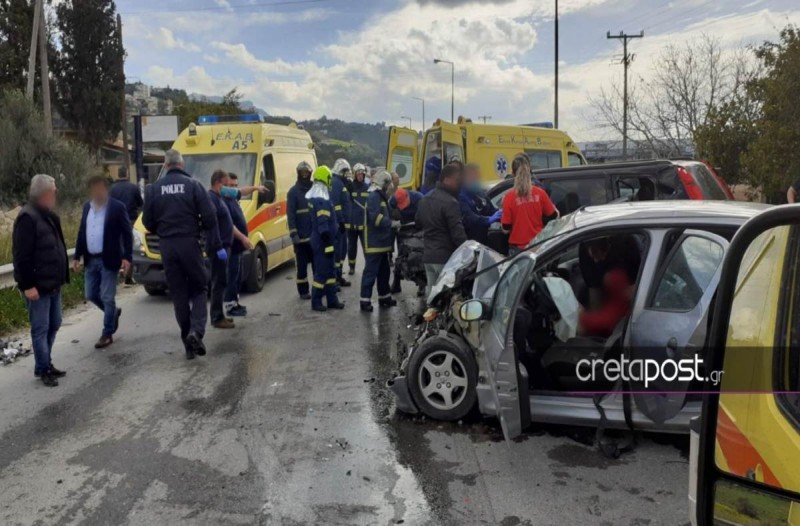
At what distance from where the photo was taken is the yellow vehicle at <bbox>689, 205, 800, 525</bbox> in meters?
1.59

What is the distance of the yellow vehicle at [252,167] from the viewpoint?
9984 mm

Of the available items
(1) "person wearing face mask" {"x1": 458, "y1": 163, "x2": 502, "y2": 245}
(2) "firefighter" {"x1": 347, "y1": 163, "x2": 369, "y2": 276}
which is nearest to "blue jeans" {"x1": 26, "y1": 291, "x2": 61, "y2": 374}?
(1) "person wearing face mask" {"x1": 458, "y1": 163, "x2": 502, "y2": 245}

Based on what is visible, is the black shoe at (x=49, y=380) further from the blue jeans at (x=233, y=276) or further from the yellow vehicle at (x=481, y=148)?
the yellow vehicle at (x=481, y=148)

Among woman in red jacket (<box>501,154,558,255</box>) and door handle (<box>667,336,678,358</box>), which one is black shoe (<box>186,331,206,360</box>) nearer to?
woman in red jacket (<box>501,154,558,255</box>)

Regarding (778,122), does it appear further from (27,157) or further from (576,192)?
(27,157)

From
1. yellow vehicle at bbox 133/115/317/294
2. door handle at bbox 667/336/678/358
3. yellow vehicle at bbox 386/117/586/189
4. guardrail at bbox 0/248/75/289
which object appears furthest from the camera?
yellow vehicle at bbox 386/117/586/189

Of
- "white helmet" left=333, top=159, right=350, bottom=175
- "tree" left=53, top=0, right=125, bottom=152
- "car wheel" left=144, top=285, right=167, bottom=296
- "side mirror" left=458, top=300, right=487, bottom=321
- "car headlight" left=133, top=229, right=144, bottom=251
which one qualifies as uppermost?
"tree" left=53, top=0, right=125, bottom=152

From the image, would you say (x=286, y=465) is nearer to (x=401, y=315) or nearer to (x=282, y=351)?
(x=282, y=351)

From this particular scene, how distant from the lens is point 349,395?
546 cm

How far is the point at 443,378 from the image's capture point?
470cm

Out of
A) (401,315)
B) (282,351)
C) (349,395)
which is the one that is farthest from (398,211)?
(349,395)

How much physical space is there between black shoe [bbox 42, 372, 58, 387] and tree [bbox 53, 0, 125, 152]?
1563 inches

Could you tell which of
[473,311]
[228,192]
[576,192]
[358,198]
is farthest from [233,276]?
[473,311]

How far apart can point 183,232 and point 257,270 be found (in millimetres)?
3703
